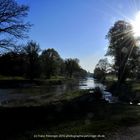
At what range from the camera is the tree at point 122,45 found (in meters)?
55.1

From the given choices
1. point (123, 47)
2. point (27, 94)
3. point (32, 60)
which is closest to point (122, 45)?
point (123, 47)

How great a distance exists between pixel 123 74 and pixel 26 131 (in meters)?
48.2

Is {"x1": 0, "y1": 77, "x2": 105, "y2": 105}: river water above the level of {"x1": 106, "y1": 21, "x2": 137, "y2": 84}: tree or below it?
below

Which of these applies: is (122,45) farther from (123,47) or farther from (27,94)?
(27,94)

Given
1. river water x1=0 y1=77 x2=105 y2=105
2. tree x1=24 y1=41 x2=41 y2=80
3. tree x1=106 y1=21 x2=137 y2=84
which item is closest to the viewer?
river water x1=0 y1=77 x2=105 y2=105

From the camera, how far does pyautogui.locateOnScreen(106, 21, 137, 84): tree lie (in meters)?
55.1

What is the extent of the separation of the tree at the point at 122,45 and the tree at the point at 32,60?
35953 millimetres

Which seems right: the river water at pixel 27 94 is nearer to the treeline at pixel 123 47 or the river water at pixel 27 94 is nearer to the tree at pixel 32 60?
the treeline at pixel 123 47

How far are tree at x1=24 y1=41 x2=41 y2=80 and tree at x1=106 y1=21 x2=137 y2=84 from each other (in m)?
36.0

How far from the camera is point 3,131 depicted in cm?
1206

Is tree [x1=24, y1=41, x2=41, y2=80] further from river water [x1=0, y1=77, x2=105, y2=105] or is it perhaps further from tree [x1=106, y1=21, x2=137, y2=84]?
tree [x1=106, y1=21, x2=137, y2=84]

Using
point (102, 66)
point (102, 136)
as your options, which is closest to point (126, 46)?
point (102, 136)

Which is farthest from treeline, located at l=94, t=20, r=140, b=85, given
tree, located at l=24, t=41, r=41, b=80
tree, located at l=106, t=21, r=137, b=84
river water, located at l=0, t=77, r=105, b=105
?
tree, located at l=24, t=41, r=41, b=80

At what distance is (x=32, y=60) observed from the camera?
297 ft
